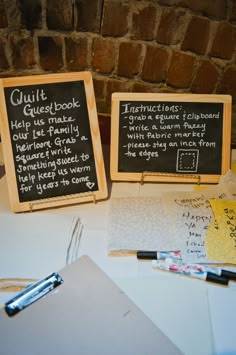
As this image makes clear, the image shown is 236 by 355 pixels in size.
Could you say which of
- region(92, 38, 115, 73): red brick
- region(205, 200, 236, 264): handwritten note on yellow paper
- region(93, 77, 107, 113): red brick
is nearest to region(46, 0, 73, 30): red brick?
region(92, 38, 115, 73): red brick

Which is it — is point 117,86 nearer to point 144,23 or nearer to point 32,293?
point 144,23

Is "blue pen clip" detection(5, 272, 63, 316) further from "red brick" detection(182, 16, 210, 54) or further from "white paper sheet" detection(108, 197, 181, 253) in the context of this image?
"red brick" detection(182, 16, 210, 54)

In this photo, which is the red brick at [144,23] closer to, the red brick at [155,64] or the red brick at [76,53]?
the red brick at [155,64]

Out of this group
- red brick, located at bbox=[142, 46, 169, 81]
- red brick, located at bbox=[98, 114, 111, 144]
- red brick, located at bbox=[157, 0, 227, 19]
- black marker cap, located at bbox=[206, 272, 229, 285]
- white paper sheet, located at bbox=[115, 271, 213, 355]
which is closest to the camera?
white paper sheet, located at bbox=[115, 271, 213, 355]

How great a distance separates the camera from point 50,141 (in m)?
1.00

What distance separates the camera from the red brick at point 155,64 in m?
1.17

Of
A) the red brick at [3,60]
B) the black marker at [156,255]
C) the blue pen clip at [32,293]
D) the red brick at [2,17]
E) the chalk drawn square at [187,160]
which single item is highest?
the red brick at [2,17]

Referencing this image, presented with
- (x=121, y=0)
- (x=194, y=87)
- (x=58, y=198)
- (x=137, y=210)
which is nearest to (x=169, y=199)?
(x=137, y=210)

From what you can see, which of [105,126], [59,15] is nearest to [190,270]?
[105,126]

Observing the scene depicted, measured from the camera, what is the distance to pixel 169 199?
105 cm

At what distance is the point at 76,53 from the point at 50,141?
15.1 inches

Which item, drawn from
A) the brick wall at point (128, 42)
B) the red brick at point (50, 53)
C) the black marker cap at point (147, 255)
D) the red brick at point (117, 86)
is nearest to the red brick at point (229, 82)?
the brick wall at point (128, 42)

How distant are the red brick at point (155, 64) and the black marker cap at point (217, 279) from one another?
0.73m

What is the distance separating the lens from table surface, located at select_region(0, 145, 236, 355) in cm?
68
